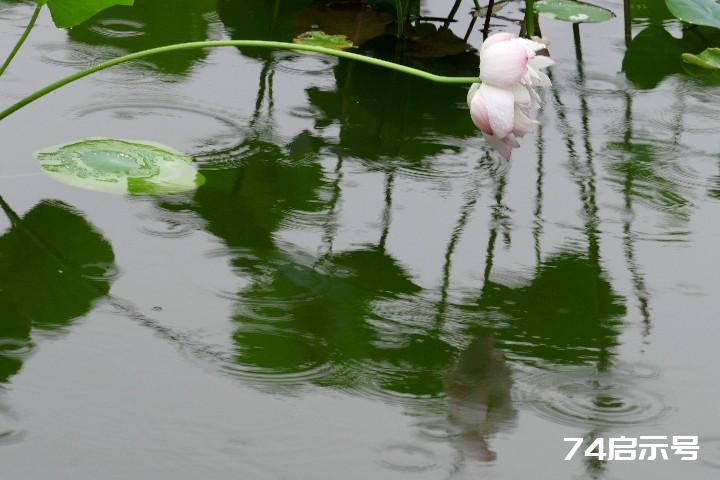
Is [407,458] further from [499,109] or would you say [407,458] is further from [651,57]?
[651,57]

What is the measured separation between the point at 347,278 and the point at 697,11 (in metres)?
1.19

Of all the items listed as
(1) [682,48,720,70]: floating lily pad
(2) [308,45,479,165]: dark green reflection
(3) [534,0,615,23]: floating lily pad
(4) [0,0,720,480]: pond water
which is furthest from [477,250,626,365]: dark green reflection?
(3) [534,0,615,23]: floating lily pad

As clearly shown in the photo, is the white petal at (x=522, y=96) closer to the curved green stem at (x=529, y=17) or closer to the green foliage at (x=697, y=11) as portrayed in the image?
the curved green stem at (x=529, y=17)

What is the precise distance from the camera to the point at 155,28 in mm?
2066

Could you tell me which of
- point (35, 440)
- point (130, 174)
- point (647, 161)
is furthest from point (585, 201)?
point (35, 440)

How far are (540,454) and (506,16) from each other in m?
1.47

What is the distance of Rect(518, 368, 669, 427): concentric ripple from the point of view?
1051 millimetres

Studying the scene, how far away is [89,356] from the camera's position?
1089 millimetres

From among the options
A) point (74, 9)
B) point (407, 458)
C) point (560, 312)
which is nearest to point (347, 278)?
point (560, 312)

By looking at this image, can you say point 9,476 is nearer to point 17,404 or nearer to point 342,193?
point 17,404

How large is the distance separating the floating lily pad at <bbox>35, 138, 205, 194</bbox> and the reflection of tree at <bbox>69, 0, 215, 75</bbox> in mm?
357

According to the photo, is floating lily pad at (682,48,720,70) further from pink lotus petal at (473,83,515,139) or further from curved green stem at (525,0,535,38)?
pink lotus petal at (473,83,515,139)

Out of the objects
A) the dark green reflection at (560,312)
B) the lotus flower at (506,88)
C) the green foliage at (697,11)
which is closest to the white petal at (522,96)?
the lotus flower at (506,88)

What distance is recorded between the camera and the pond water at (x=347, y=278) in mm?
991
